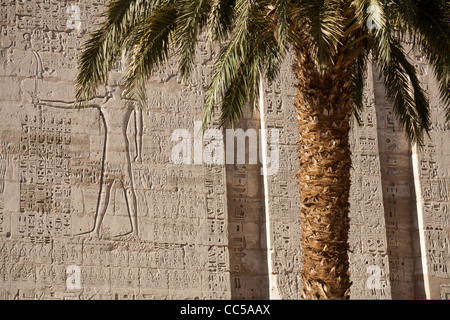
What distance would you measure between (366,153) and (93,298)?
15.7ft

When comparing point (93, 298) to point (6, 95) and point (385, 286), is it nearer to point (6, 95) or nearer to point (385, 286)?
point (6, 95)

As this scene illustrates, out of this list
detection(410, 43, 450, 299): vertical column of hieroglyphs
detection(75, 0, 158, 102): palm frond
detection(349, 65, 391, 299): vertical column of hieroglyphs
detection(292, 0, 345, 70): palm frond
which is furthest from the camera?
detection(410, 43, 450, 299): vertical column of hieroglyphs

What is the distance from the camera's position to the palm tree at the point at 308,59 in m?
8.15

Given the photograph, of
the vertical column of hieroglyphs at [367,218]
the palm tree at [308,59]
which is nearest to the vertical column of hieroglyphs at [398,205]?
the vertical column of hieroglyphs at [367,218]

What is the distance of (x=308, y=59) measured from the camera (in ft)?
28.1

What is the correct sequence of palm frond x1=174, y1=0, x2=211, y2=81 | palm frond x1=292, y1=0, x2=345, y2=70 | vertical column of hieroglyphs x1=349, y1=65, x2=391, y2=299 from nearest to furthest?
1. palm frond x1=292, y1=0, x2=345, y2=70
2. palm frond x1=174, y1=0, x2=211, y2=81
3. vertical column of hieroglyphs x1=349, y1=65, x2=391, y2=299

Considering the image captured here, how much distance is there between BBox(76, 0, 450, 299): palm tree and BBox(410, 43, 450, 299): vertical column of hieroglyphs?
15.2 feet

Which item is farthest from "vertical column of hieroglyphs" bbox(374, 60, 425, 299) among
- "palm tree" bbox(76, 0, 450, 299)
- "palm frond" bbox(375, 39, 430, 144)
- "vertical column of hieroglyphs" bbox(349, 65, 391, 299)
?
"palm tree" bbox(76, 0, 450, 299)

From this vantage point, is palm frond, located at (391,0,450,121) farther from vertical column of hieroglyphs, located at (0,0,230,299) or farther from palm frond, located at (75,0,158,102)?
vertical column of hieroglyphs, located at (0,0,230,299)

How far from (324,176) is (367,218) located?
4.70 meters

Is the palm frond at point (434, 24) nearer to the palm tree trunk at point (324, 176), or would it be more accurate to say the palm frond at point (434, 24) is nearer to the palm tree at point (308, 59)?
the palm tree at point (308, 59)

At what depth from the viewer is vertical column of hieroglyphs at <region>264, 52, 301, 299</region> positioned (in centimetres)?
1233

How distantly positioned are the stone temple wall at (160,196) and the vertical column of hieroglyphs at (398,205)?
0.02m
